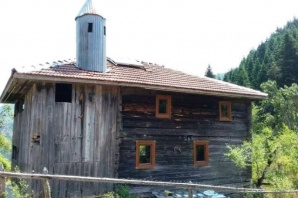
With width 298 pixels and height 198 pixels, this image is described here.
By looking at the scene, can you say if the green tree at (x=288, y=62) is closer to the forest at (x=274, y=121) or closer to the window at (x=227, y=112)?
the forest at (x=274, y=121)

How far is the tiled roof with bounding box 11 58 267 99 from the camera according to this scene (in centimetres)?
1288

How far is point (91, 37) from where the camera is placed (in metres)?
15.4

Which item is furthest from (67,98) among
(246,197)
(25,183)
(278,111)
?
(278,111)

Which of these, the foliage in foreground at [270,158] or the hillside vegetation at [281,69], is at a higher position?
the hillside vegetation at [281,69]

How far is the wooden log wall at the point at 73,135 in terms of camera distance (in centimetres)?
1277

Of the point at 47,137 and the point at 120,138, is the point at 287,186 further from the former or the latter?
the point at 47,137

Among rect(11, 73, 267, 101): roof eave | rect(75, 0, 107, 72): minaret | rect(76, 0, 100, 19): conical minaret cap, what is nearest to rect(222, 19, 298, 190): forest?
rect(11, 73, 267, 101): roof eave

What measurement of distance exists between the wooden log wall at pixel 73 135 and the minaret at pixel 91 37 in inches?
68.4

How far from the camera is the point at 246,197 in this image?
1603 centimetres

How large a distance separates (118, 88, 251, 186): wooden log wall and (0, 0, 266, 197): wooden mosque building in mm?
46

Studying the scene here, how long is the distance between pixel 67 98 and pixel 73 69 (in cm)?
130

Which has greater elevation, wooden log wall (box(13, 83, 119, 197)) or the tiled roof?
the tiled roof

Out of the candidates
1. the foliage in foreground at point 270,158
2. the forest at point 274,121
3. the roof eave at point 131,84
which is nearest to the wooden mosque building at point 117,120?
the roof eave at point 131,84

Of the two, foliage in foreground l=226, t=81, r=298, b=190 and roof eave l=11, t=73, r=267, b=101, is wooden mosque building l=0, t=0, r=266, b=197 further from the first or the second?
Result: foliage in foreground l=226, t=81, r=298, b=190
